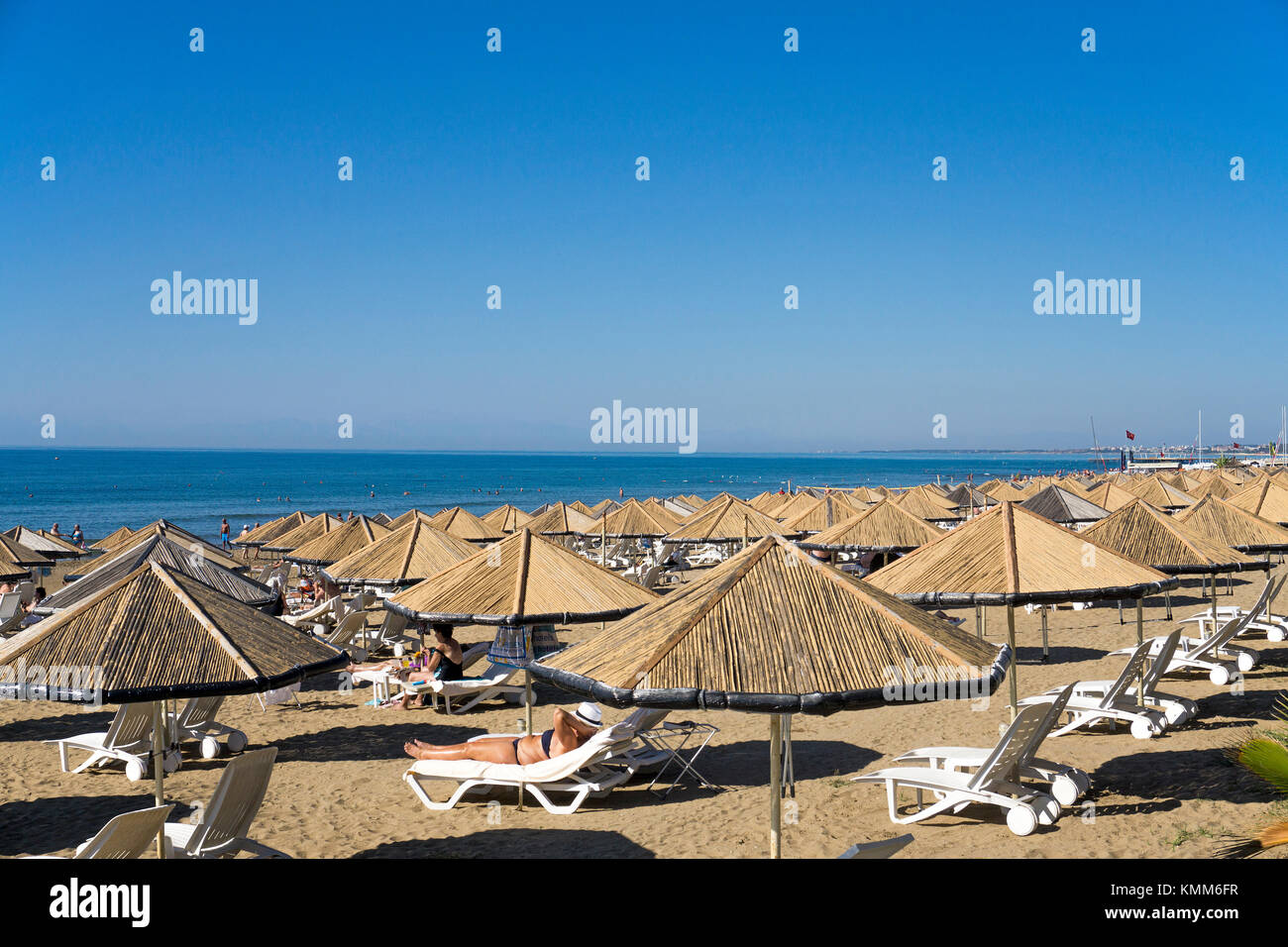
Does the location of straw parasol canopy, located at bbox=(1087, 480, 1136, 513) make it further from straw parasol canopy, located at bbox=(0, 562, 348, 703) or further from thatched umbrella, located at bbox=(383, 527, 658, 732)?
straw parasol canopy, located at bbox=(0, 562, 348, 703)

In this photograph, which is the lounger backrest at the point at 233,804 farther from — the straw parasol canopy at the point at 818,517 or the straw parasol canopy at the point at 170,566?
the straw parasol canopy at the point at 818,517

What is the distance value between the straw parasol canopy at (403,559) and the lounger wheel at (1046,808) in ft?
22.3

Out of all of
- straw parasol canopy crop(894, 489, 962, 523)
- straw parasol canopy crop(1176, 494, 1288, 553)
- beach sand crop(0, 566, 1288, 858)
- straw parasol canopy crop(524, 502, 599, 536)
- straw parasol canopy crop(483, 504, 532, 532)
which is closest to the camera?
beach sand crop(0, 566, 1288, 858)

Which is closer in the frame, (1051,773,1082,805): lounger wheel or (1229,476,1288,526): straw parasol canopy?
(1051,773,1082,805): lounger wheel

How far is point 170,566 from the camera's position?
24.9 feet

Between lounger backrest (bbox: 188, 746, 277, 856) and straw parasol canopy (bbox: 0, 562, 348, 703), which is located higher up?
straw parasol canopy (bbox: 0, 562, 348, 703)

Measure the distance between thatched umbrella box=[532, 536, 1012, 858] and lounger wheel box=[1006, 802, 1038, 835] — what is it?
5.54 feet

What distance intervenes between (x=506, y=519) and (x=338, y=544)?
288 inches

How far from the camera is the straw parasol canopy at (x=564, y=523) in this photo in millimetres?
22625

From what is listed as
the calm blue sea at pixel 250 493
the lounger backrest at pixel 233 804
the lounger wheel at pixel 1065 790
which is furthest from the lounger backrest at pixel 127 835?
the calm blue sea at pixel 250 493

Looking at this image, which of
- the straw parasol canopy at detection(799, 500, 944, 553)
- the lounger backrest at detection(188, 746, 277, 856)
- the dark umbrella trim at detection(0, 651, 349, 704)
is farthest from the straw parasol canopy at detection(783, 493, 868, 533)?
the dark umbrella trim at detection(0, 651, 349, 704)

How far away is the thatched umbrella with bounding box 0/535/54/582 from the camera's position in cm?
→ 1371

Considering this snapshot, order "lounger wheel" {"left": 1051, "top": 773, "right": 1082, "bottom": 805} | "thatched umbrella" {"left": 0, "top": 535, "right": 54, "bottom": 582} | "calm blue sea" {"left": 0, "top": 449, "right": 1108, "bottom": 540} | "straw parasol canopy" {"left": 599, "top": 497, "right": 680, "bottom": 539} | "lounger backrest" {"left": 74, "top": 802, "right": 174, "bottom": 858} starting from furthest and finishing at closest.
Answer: "calm blue sea" {"left": 0, "top": 449, "right": 1108, "bottom": 540}
"straw parasol canopy" {"left": 599, "top": 497, "right": 680, "bottom": 539}
"thatched umbrella" {"left": 0, "top": 535, "right": 54, "bottom": 582}
"lounger wheel" {"left": 1051, "top": 773, "right": 1082, "bottom": 805}
"lounger backrest" {"left": 74, "top": 802, "right": 174, "bottom": 858}
